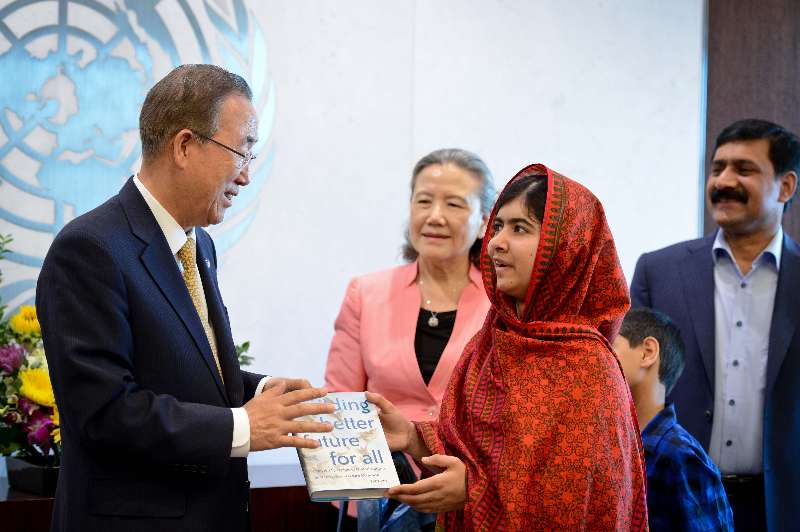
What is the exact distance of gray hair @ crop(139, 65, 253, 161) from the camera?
1.98 metres

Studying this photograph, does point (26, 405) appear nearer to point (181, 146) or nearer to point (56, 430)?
point (56, 430)

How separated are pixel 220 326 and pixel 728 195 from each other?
217cm

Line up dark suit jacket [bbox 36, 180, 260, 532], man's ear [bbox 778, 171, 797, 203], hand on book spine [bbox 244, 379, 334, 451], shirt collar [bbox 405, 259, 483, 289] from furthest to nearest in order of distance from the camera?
man's ear [bbox 778, 171, 797, 203]
shirt collar [bbox 405, 259, 483, 289]
hand on book spine [bbox 244, 379, 334, 451]
dark suit jacket [bbox 36, 180, 260, 532]

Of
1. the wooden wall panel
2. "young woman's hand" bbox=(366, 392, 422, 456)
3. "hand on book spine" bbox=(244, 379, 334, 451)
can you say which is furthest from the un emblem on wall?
the wooden wall panel

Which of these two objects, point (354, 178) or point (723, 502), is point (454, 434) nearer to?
point (723, 502)

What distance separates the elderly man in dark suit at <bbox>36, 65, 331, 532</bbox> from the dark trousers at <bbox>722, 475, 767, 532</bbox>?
6.28 ft

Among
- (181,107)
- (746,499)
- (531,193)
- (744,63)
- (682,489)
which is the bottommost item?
(746,499)

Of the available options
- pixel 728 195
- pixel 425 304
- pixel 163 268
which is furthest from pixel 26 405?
pixel 728 195

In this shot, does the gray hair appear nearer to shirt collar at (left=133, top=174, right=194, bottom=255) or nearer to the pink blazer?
shirt collar at (left=133, top=174, right=194, bottom=255)

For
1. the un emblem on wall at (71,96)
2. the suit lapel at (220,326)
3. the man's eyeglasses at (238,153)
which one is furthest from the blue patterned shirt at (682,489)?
the un emblem on wall at (71,96)

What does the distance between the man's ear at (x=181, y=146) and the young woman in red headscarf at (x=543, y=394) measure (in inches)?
27.8

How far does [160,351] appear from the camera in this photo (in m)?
1.84

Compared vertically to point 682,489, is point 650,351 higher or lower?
higher

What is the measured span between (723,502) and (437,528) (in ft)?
2.55
